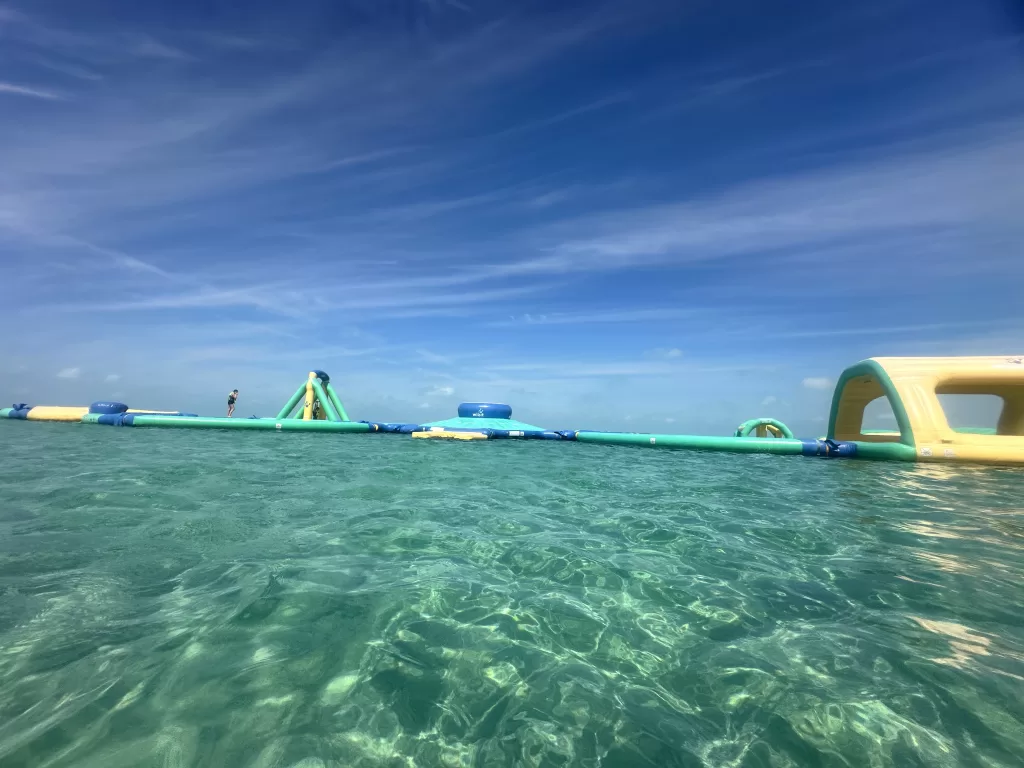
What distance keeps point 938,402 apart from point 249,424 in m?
23.9

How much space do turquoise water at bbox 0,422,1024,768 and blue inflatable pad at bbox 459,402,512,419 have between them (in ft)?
54.5

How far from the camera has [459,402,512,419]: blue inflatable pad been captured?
2369 cm

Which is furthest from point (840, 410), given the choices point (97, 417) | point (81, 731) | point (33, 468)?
point (97, 417)

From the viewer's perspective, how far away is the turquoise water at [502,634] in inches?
89.9

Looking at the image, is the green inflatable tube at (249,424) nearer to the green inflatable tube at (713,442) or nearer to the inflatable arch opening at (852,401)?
the green inflatable tube at (713,442)

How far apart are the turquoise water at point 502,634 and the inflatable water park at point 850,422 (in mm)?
7686

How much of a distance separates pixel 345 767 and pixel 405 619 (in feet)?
4.36

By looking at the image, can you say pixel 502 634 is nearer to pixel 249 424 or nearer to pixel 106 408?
pixel 249 424

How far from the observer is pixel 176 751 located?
217 cm

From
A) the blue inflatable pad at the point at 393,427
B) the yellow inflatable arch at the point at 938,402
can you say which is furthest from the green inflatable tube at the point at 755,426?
the blue inflatable pad at the point at 393,427

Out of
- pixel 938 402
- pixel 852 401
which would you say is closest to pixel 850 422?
pixel 852 401

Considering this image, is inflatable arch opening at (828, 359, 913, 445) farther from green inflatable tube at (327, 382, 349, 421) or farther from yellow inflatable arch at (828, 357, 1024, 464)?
green inflatable tube at (327, 382, 349, 421)

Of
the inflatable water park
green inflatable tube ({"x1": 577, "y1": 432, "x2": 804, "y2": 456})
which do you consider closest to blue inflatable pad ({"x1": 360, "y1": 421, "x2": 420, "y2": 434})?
the inflatable water park

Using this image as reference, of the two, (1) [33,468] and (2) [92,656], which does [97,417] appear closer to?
(1) [33,468]
